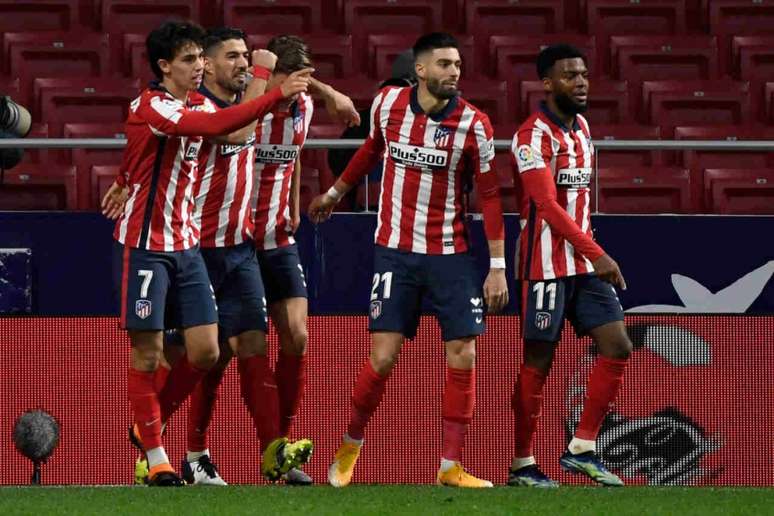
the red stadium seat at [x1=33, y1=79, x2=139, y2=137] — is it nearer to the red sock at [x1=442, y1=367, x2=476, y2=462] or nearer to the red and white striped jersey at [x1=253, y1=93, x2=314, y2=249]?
the red and white striped jersey at [x1=253, y1=93, x2=314, y2=249]

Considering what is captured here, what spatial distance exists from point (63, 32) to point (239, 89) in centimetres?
453

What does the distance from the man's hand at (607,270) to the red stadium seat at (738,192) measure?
10.9ft

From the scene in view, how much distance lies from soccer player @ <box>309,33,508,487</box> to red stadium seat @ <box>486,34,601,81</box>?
14.2 feet

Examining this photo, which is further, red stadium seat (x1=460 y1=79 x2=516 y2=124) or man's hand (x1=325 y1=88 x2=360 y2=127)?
red stadium seat (x1=460 y1=79 x2=516 y2=124)

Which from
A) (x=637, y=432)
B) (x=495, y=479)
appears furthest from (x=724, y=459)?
(x=495, y=479)

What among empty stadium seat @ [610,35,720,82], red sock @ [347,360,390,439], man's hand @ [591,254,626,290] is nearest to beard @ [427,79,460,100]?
man's hand @ [591,254,626,290]

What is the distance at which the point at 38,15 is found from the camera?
11.2 m

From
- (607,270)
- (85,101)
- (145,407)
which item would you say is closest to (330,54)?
(85,101)

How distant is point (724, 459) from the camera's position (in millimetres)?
7559

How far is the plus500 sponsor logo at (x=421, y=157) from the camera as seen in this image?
648cm

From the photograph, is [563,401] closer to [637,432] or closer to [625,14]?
[637,432]

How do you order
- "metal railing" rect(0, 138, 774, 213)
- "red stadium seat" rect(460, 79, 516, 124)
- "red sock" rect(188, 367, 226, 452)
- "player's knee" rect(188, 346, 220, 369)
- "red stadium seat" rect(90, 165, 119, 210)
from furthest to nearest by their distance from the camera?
"red stadium seat" rect(460, 79, 516, 124) < "red stadium seat" rect(90, 165, 119, 210) < "metal railing" rect(0, 138, 774, 213) < "red sock" rect(188, 367, 226, 452) < "player's knee" rect(188, 346, 220, 369)

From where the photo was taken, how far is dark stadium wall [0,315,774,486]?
753 cm

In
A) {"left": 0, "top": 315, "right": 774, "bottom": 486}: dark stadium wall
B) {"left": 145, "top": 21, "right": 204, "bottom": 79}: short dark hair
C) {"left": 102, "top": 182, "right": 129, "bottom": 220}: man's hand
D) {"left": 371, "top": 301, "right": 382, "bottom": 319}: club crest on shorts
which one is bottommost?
{"left": 0, "top": 315, "right": 774, "bottom": 486}: dark stadium wall
